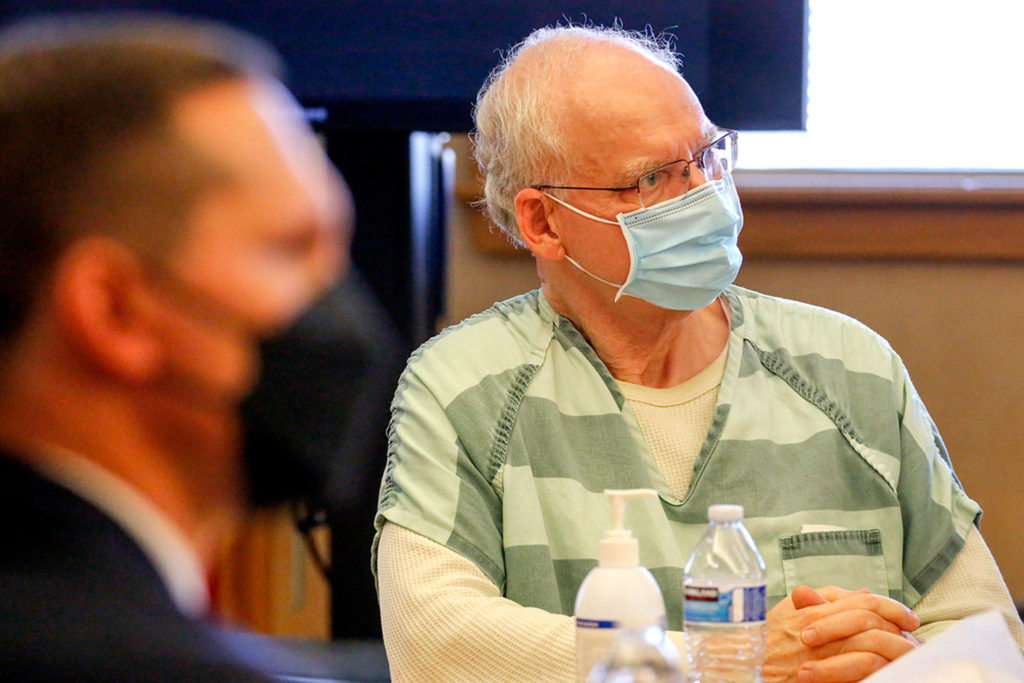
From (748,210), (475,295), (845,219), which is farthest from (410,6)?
(845,219)

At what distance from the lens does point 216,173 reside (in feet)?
1.43

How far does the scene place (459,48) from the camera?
2.14 metres

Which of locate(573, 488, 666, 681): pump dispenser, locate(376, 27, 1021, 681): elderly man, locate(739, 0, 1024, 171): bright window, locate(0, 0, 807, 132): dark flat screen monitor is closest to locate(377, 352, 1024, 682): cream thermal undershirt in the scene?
Answer: locate(376, 27, 1021, 681): elderly man

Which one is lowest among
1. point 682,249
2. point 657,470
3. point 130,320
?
point 657,470

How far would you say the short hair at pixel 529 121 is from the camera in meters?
1.54

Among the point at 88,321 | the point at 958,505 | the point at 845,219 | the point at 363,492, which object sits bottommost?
the point at 363,492

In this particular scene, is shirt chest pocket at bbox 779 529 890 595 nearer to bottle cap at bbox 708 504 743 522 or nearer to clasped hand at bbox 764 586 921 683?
clasped hand at bbox 764 586 921 683

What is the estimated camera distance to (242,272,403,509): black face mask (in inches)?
18.1

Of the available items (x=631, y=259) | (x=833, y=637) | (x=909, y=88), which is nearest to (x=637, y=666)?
(x=833, y=637)

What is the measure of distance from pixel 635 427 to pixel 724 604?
50 cm

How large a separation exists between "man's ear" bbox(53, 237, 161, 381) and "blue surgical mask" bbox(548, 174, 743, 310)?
111 centimetres

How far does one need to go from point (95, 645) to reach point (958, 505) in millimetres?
1256

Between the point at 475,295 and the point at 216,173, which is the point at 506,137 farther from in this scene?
the point at 216,173

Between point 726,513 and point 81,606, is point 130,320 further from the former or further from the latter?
point 726,513
